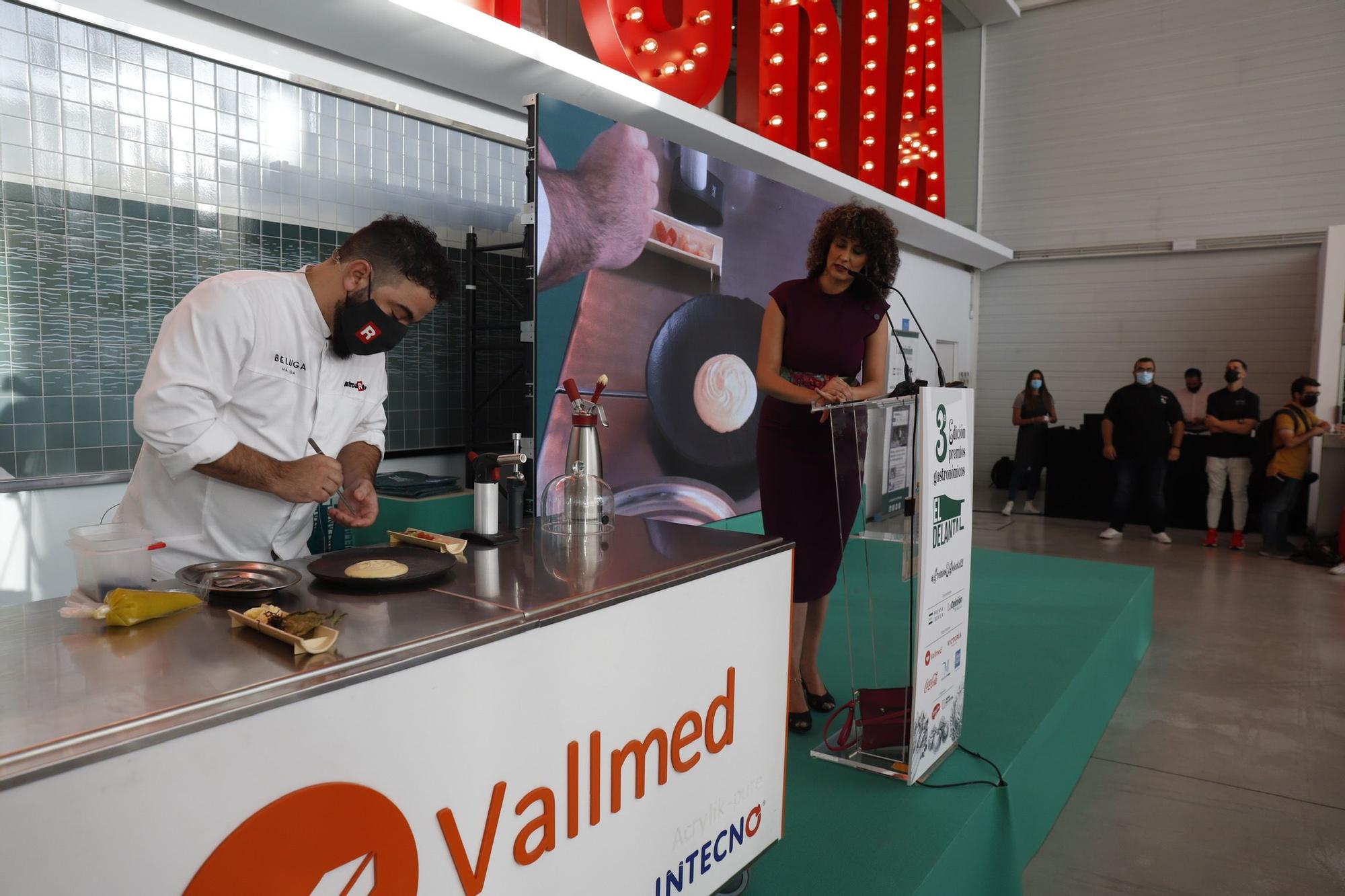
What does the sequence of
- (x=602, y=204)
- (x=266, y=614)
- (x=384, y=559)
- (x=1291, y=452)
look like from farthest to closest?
(x=1291, y=452), (x=602, y=204), (x=384, y=559), (x=266, y=614)

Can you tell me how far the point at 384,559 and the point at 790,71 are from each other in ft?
17.2

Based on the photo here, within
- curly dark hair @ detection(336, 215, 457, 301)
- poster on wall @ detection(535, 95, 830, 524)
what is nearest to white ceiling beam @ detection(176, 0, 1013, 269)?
poster on wall @ detection(535, 95, 830, 524)

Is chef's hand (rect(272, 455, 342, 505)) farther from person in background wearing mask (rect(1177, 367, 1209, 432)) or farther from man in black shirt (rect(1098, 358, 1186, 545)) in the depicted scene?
person in background wearing mask (rect(1177, 367, 1209, 432))

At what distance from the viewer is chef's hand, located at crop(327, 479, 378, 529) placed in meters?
1.74

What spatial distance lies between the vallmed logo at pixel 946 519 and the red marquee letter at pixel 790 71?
13.1 ft

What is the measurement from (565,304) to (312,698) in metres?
2.98

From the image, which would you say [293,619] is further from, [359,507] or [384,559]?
[359,507]

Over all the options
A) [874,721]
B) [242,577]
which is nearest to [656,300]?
[874,721]

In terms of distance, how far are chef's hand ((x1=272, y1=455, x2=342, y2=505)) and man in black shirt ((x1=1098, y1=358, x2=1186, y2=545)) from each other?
277 inches

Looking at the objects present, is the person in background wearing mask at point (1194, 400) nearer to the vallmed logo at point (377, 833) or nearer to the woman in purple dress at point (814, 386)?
the woman in purple dress at point (814, 386)

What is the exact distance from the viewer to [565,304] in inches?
148

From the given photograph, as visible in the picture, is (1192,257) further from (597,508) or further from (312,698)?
(312,698)

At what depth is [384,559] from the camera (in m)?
1.43

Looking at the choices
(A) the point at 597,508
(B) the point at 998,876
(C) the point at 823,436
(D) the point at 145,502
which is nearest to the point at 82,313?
(D) the point at 145,502
